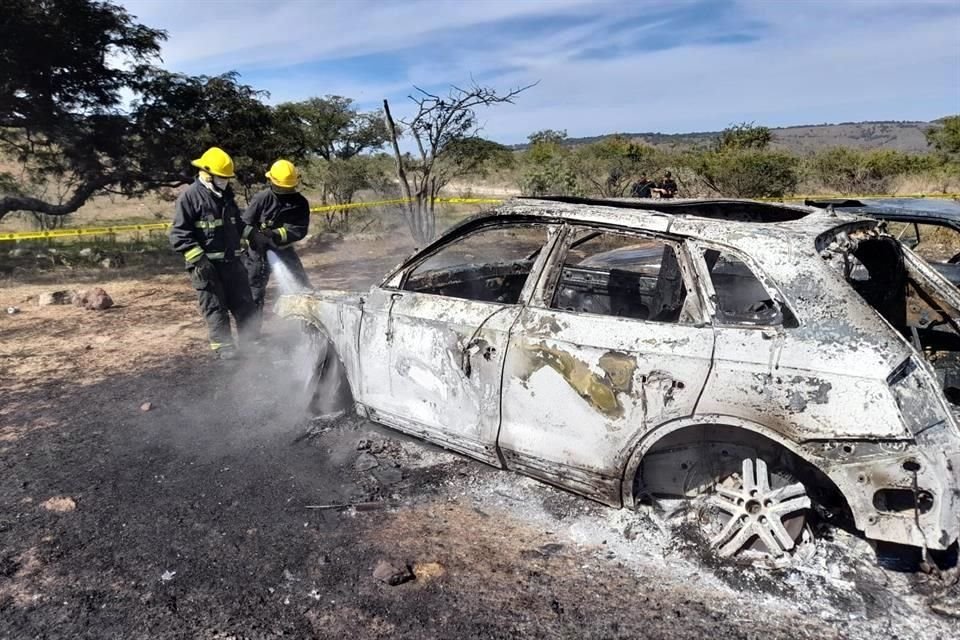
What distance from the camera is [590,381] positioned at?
9.77ft

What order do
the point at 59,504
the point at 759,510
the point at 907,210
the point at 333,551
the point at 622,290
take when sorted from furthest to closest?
the point at 907,210 < the point at 622,290 < the point at 59,504 < the point at 333,551 < the point at 759,510

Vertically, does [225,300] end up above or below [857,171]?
below

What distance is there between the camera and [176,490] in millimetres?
3764

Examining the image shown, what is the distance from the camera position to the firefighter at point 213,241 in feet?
18.8

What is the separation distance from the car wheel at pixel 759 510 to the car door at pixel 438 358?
3.82 feet

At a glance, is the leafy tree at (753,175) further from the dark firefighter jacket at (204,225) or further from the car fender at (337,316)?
the car fender at (337,316)

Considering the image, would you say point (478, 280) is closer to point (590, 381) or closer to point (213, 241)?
point (590, 381)

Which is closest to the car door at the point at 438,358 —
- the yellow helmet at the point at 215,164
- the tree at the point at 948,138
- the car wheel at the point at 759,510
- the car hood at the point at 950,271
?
the car wheel at the point at 759,510

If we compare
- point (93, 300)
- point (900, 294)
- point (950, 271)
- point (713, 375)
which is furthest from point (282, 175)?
point (950, 271)

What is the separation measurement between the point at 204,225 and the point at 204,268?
396 millimetres

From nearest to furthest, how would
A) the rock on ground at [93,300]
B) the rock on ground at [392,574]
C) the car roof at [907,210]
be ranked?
1. the rock on ground at [392,574]
2. the car roof at [907,210]
3. the rock on ground at [93,300]

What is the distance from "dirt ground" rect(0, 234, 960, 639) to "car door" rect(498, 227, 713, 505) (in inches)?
17.1

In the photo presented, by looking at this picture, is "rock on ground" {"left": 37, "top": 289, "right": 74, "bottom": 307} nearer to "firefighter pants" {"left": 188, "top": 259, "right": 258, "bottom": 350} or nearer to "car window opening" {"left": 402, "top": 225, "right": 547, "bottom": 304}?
"firefighter pants" {"left": 188, "top": 259, "right": 258, "bottom": 350}

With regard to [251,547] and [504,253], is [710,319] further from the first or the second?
[504,253]
